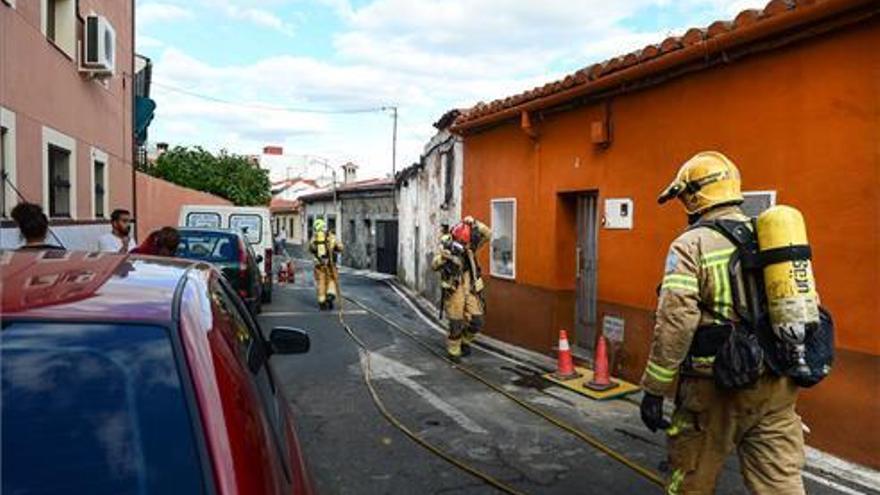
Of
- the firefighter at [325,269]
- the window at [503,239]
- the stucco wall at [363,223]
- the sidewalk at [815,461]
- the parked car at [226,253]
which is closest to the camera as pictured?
the sidewalk at [815,461]

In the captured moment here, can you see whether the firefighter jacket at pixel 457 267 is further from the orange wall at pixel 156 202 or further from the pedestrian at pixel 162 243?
the orange wall at pixel 156 202

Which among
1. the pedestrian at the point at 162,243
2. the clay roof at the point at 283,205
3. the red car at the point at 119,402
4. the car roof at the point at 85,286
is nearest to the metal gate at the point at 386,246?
the pedestrian at the point at 162,243

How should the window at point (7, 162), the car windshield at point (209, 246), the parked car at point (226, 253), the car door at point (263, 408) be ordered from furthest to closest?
the car windshield at point (209, 246), the parked car at point (226, 253), the window at point (7, 162), the car door at point (263, 408)

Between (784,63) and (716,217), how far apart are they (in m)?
2.94

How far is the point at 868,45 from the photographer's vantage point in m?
5.33

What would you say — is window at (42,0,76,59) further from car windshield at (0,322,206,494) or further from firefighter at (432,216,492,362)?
car windshield at (0,322,206,494)

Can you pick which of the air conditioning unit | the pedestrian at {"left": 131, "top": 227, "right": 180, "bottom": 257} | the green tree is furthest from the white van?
the green tree

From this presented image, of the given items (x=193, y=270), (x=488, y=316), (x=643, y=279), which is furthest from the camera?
(x=488, y=316)

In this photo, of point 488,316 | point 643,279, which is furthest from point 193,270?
point 488,316

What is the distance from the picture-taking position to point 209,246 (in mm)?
11875

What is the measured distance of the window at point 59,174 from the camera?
29.9 ft

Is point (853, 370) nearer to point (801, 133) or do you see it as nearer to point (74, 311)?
point (801, 133)

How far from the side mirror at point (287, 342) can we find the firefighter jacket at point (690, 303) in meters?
1.78

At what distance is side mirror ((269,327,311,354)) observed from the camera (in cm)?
398
